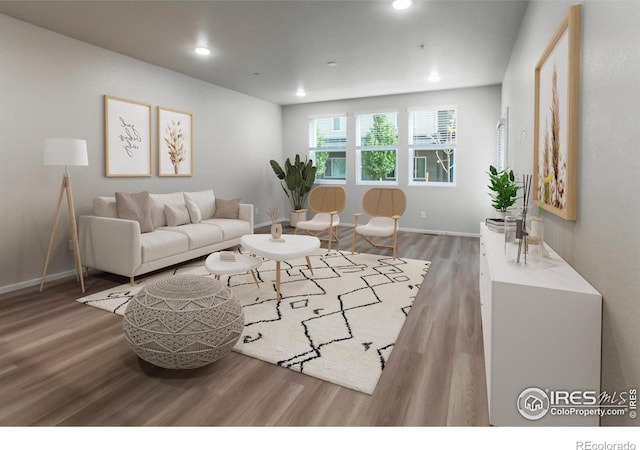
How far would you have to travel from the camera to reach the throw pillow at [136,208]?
395 centimetres

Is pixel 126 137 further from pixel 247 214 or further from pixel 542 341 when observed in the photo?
pixel 542 341

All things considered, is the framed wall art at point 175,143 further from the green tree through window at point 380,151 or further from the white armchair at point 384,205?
the green tree through window at point 380,151

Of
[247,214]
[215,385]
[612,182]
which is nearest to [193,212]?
[247,214]

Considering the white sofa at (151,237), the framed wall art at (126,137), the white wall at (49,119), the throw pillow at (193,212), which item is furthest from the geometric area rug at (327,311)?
the framed wall art at (126,137)

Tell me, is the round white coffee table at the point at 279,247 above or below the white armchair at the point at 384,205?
below

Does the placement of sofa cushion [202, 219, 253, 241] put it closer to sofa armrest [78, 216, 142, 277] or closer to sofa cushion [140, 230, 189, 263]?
sofa cushion [140, 230, 189, 263]

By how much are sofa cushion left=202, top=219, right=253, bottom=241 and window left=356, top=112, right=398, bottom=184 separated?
3026mm

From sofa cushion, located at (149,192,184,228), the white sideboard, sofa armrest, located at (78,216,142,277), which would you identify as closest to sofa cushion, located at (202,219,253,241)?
sofa cushion, located at (149,192,184,228)

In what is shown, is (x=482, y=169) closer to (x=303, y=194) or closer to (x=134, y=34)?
(x=303, y=194)

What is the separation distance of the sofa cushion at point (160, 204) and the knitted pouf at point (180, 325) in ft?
8.50

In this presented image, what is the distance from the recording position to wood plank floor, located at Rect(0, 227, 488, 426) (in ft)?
5.41

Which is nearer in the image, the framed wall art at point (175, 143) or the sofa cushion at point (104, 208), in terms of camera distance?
the sofa cushion at point (104, 208)

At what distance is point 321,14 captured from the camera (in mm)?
3385

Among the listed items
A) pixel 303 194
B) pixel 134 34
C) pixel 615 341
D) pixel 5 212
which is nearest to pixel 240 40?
pixel 134 34
